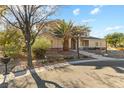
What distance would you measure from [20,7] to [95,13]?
243 inches

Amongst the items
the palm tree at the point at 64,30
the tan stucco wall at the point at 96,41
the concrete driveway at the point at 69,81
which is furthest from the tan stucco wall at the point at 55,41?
the concrete driveway at the point at 69,81

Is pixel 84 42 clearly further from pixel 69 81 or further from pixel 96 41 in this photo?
Result: pixel 69 81

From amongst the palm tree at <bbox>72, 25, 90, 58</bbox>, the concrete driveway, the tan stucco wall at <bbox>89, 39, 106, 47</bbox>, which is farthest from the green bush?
the tan stucco wall at <bbox>89, 39, 106, 47</bbox>

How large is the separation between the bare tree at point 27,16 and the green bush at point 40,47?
237 cm

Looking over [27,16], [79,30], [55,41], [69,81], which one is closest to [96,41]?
[79,30]

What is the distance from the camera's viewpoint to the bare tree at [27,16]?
553 inches

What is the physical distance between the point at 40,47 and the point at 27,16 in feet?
14.2

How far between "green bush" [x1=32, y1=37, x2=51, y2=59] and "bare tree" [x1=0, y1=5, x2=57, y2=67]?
2.37 meters

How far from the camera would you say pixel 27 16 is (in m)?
14.1

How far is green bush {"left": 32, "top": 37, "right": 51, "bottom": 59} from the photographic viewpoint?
17734 millimetres

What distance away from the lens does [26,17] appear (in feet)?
46.1

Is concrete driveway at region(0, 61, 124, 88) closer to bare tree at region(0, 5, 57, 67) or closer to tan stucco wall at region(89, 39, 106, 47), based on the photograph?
bare tree at region(0, 5, 57, 67)

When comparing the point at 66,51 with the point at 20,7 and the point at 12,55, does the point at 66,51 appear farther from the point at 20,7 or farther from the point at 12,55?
the point at 20,7
